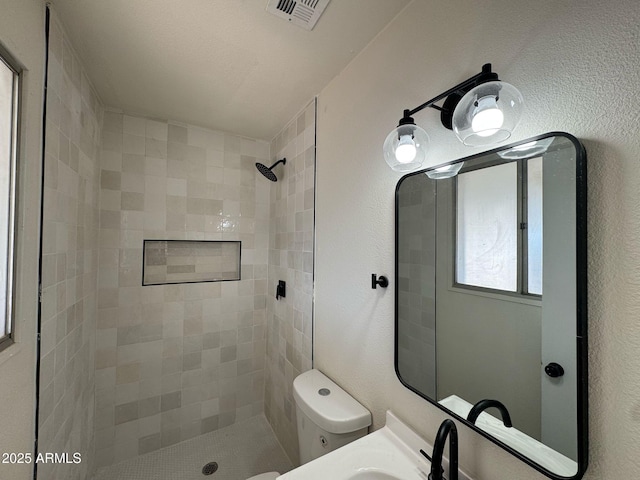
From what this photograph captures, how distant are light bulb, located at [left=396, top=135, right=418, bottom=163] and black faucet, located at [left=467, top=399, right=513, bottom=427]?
0.72 metres

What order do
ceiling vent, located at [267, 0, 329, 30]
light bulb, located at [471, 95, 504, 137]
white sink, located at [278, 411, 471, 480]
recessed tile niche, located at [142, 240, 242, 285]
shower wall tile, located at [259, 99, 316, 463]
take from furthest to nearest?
recessed tile niche, located at [142, 240, 242, 285]
shower wall tile, located at [259, 99, 316, 463]
ceiling vent, located at [267, 0, 329, 30]
white sink, located at [278, 411, 471, 480]
light bulb, located at [471, 95, 504, 137]

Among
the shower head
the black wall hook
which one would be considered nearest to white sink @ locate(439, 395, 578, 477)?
the black wall hook

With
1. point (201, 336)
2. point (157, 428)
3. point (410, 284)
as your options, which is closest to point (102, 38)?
point (410, 284)

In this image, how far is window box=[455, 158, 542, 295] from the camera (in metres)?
0.63

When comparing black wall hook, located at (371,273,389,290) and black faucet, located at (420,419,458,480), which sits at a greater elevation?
black wall hook, located at (371,273,389,290)

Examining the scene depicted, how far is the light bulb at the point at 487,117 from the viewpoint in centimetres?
60

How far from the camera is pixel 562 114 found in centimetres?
59

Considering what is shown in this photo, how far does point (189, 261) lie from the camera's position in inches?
79.0

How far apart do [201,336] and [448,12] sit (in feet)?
7.53

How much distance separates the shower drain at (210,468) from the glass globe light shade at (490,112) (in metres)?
2.34

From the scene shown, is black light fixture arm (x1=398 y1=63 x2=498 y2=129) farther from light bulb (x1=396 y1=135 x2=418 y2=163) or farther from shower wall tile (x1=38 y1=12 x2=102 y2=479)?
shower wall tile (x1=38 y1=12 x2=102 y2=479)

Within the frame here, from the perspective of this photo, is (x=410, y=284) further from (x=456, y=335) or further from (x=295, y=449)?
(x=295, y=449)

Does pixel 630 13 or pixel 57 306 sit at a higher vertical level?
pixel 630 13

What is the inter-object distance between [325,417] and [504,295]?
85 cm
